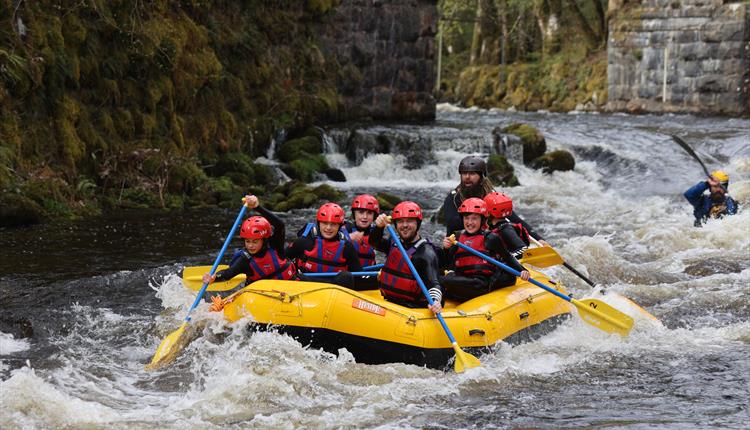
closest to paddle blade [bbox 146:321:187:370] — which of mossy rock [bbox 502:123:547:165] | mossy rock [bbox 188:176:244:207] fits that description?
mossy rock [bbox 188:176:244:207]

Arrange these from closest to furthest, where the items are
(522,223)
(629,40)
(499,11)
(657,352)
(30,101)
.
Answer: (657,352) < (522,223) < (30,101) < (629,40) < (499,11)

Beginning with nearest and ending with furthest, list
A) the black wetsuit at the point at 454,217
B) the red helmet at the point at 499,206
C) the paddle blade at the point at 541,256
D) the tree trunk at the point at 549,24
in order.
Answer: the red helmet at the point at 499,206
the black wetsuit at the point at 454,217
the paddle blade at the point at 541,256
the tree trunk at the point at 549,24

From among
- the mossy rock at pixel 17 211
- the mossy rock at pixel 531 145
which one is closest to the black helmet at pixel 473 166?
the mossy rock at pixel 17 211


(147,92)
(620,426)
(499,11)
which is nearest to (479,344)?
(620,426)

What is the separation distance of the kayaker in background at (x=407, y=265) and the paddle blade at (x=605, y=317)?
131 centimetres

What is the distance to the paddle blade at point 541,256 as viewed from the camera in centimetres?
921

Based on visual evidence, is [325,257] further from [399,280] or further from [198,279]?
[198,279]

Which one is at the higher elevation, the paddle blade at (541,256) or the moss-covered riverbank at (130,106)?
the moss-covered riverbank at (130,106)

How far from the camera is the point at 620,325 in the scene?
821 cm

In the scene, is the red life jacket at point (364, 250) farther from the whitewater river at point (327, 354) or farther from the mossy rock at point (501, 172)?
the mossy rock at point (501, 172)

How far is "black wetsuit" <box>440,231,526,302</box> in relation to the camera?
8.11 m

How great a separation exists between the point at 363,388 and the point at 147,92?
936cm

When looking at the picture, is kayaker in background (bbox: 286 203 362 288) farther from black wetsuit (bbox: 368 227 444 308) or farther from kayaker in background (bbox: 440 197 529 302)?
kayaker in background (bbox: 440 197 529 302)

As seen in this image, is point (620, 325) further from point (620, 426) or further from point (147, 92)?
point (147, 92)
